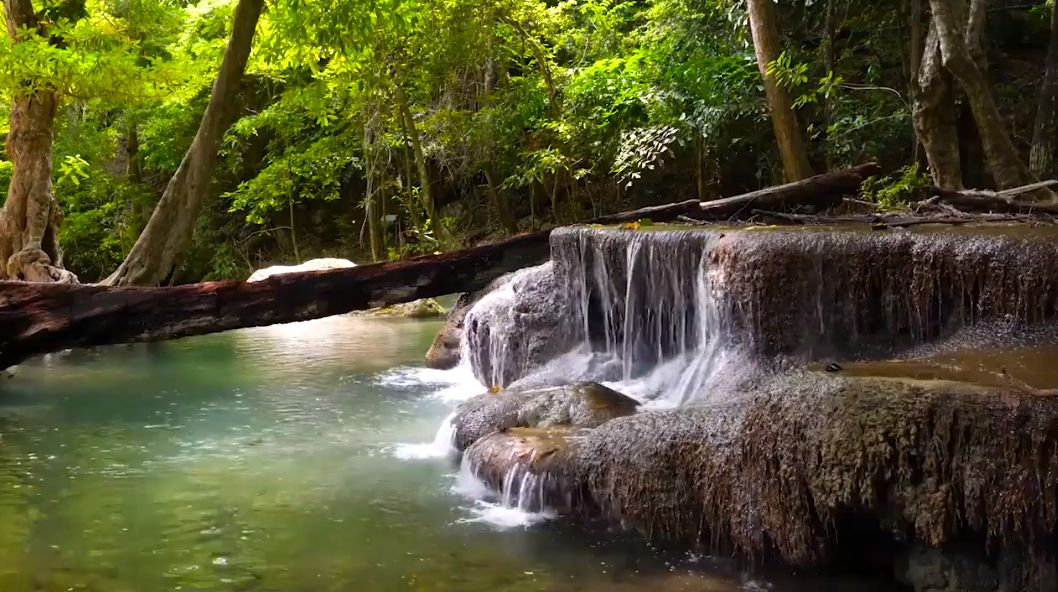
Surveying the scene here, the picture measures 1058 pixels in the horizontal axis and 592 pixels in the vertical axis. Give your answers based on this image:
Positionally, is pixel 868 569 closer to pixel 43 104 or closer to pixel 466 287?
pixel 466 287

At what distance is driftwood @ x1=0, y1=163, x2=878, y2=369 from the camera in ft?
23.2

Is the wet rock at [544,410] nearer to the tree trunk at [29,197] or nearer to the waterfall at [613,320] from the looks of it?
the waterfall at [613,320]

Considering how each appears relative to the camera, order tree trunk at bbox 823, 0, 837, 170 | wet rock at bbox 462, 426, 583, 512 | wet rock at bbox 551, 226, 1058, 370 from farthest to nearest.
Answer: tree trunk at bbox 823, 0, 837, 170, wet rock at bbox 462, 426, 583, 512, wet rock at bbox 551, 226, 1058, 370

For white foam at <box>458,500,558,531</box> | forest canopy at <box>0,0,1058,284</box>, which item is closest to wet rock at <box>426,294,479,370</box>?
forest canopy at <box>0,0,1058,284</box>

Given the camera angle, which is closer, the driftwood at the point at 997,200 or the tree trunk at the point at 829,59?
the driftwood at the point at 997,200

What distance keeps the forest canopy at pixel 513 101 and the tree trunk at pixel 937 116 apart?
0.03m

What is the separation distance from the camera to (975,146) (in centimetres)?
1115

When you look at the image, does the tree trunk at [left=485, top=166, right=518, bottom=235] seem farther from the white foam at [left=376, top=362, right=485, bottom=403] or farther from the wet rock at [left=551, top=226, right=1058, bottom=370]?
the wet rock at [left=551, top=226, right=1058, bottom=370]

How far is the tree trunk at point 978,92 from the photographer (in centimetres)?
797

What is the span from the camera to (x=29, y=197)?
462 inches

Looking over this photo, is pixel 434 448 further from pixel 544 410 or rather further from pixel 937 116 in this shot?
pixel 937 116

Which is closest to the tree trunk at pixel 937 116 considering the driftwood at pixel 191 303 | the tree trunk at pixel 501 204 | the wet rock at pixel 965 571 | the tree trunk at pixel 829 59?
the tree trunk at pixel 829 59

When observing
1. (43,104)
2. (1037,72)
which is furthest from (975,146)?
(43,104)

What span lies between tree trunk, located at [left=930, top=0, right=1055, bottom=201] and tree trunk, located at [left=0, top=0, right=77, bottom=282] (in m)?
10.7
